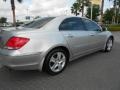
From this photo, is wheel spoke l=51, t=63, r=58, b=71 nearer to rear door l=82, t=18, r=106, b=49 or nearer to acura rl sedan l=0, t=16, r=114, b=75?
acura rl sedan l=0, t=16, r=114, b=75

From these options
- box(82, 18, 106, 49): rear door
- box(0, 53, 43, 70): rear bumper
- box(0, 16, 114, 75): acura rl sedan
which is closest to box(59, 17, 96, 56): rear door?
box(0, 16, 114, 75): acura rl sedan

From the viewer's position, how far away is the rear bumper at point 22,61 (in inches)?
130

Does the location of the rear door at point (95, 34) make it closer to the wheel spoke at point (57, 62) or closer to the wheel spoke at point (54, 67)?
the wheel spoke at point (57, 62)

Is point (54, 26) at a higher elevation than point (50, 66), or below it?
higher

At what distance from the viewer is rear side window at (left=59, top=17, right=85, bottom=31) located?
13.7ft

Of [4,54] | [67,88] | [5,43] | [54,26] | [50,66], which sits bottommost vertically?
[67,88]

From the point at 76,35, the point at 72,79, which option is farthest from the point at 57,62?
the point at 76,35

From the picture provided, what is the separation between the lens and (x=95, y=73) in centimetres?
411

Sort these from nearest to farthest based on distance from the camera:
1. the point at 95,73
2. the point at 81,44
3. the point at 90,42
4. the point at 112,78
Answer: the point at 112,78 < the point at 95,73 < the point at 81,44 < the point at 90,42

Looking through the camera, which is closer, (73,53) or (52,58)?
(52,58)

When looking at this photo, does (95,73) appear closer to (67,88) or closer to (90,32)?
(67,88)

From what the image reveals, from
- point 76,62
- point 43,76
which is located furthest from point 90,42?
point 43,76

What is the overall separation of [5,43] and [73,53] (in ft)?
5.83

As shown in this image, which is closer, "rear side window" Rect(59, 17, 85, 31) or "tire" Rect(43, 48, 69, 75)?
"tire" Rect(43, 48, 69, 75)
